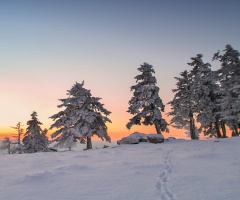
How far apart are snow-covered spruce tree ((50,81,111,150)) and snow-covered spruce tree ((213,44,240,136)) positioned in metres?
15.9

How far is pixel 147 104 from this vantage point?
2230 cm

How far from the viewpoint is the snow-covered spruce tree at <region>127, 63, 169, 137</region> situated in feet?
72.1

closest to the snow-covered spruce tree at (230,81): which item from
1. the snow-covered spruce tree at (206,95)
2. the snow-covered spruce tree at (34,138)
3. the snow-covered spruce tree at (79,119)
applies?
the snow-covered spruce tree at (206,95)

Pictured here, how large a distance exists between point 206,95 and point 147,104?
373 inches

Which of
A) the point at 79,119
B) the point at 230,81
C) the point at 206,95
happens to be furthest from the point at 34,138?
the point at 230,81

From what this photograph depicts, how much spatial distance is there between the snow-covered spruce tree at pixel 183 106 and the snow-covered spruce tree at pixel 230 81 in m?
4.48

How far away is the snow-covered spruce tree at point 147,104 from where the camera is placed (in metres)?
22.0

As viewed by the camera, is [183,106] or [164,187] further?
[183,106]

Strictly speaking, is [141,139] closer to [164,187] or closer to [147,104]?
[147,104]

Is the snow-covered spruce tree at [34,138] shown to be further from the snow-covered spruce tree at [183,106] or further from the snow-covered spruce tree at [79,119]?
the snow-covered spruce tree at [183,106]

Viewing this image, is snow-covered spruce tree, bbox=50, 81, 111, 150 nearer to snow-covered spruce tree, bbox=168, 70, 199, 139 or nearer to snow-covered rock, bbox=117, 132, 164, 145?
snow-covered rock, bbox=117, 132, 164, 145

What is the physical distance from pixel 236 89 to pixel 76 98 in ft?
64.0

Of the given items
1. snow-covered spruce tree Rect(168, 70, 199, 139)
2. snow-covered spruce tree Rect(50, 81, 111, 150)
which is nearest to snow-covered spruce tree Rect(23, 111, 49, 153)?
snow-covered spruce tree Rect(50, 81, 111, 150)

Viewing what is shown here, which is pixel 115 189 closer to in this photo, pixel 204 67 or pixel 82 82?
pixel 82 82
